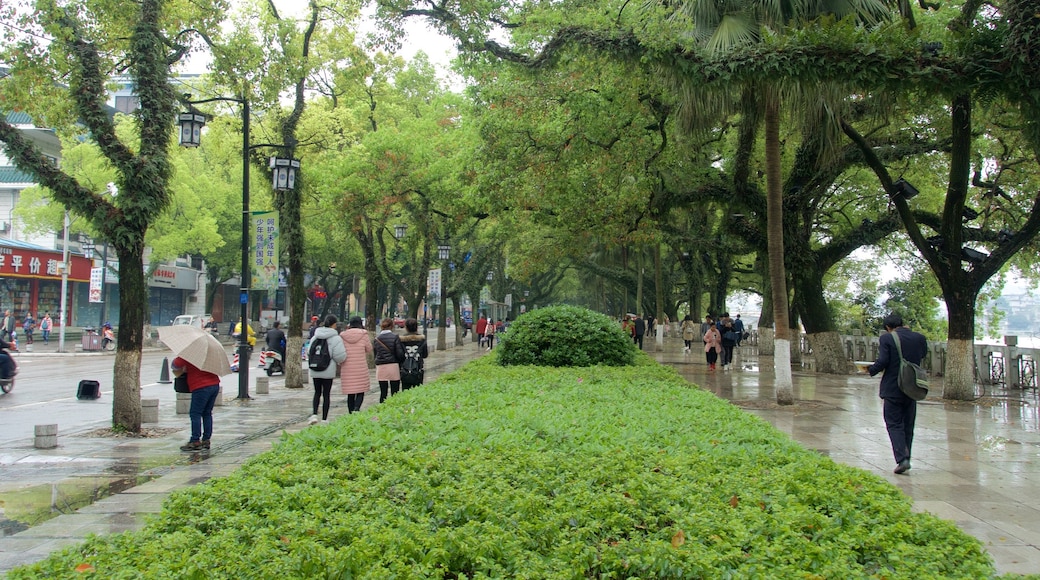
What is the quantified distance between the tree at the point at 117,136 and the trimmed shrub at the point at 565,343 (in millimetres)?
6387

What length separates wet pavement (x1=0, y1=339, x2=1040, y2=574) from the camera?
6.11m

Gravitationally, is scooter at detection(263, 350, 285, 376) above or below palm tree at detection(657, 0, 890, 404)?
below

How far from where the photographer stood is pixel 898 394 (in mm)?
8117

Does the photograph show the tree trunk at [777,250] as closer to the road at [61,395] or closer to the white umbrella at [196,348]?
the white umbrella at [196,348]

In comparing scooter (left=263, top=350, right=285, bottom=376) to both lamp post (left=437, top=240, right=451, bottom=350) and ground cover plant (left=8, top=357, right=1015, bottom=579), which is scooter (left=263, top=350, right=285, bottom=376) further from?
ground cover plant (left=8, top=357, right=1015, bottom=579)

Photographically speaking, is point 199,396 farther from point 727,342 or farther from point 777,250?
point 727,342

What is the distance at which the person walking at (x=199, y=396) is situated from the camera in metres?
9.43

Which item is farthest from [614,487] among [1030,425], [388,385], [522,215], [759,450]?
[522,215]

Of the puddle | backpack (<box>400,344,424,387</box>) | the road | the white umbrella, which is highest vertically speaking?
the white umbrella

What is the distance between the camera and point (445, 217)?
27.4 metres

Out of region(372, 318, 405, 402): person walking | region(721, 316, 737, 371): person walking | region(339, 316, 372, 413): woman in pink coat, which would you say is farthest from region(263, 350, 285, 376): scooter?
region(721, 316, 737, 371): person walking

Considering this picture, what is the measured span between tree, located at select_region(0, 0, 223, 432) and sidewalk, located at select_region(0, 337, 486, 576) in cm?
119

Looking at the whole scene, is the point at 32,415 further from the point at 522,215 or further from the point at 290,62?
the point at 522,215

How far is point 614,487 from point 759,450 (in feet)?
5.32
